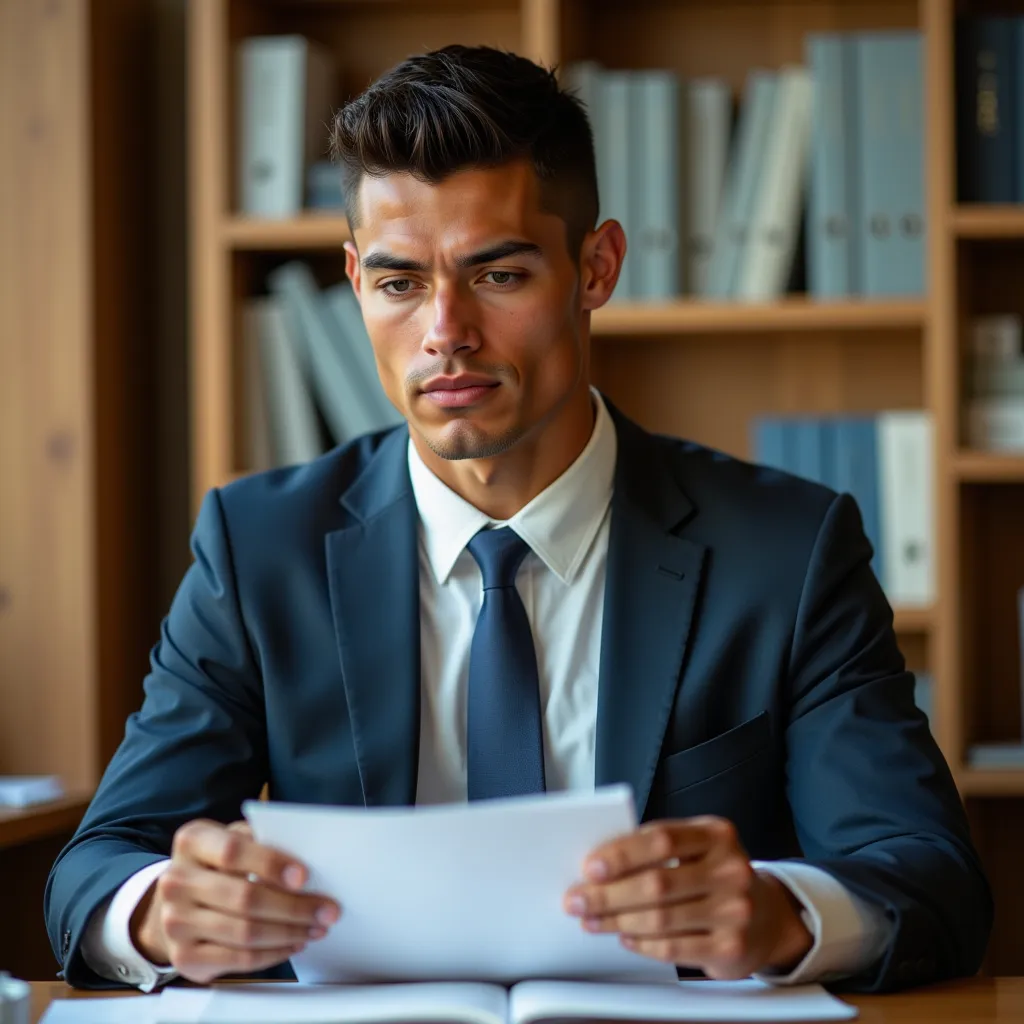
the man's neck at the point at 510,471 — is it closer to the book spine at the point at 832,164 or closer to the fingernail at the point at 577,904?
the fingernail at the point at 577,904

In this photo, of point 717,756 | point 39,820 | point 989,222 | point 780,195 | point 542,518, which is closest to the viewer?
point 717,756

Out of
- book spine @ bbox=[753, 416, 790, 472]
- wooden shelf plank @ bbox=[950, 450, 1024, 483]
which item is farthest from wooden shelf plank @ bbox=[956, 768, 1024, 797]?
book spine @ bbox=[753, 416, 790, 472]

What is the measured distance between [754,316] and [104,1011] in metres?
1.62

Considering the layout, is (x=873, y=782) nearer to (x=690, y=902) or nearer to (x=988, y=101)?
(x=690, y=902)

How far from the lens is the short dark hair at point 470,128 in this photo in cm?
146

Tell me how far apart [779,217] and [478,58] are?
96cm

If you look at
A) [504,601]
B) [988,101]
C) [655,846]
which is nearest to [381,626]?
[504,601]

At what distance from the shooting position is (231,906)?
1.04 m

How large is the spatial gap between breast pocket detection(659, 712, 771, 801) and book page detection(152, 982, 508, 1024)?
0.42m

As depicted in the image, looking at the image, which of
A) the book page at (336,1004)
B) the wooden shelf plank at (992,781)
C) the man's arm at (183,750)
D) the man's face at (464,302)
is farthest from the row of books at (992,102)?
the book page at (336,1004)

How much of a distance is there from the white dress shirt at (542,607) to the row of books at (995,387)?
101cm

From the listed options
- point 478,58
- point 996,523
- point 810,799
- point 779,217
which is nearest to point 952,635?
point 996,523

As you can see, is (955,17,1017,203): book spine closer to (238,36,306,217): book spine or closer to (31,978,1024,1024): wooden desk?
(238,36,306,217): book spine

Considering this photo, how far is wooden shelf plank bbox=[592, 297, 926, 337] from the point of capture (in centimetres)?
234
